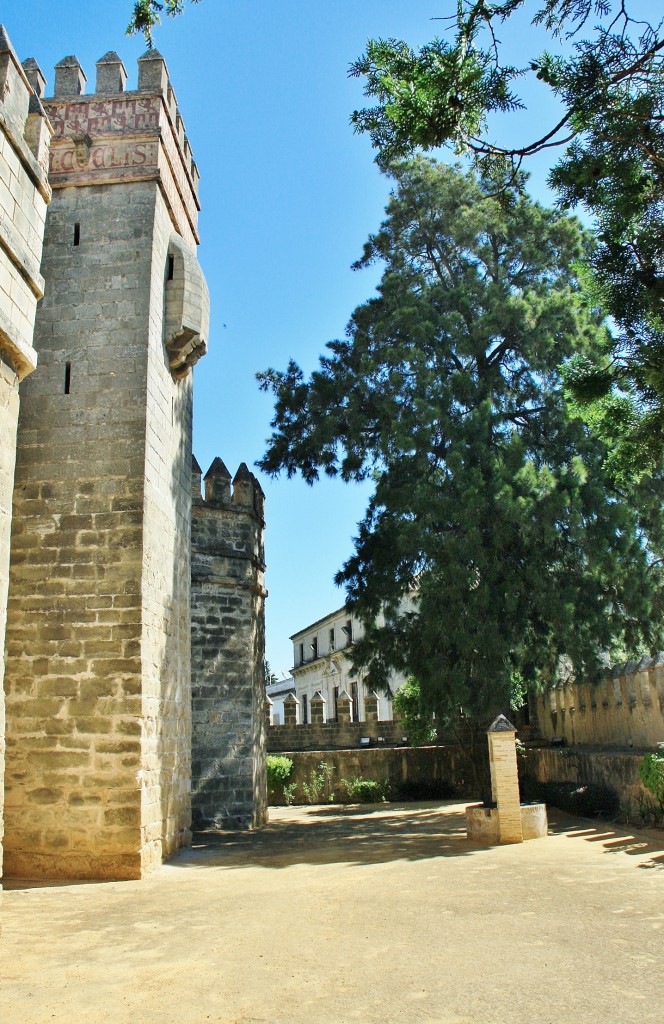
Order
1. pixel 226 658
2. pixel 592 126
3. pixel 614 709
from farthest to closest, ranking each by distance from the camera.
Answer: pixel 614 709 < pixel 226 658 < pixel 592 126

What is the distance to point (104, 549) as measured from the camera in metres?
8.09

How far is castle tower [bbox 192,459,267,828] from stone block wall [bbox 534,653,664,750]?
18.1ft

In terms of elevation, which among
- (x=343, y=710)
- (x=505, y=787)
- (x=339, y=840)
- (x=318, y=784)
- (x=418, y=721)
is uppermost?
(x=343, y=710)

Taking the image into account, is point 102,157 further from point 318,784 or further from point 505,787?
point 318,784

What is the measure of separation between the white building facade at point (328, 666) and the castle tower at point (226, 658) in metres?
20.3

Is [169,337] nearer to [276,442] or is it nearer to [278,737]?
[276,442]

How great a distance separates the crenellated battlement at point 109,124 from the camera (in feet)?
29.9

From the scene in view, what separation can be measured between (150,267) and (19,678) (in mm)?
4487

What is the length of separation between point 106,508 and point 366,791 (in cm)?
1061

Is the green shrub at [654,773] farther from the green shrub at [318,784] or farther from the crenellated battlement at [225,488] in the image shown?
the green shrub at [318,784]

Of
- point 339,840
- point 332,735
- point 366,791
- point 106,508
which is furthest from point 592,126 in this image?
point 332,735

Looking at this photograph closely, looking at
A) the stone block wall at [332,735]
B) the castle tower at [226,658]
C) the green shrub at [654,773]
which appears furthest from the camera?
the stone block wall at [332,735]

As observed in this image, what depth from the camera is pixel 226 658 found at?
39.2ft

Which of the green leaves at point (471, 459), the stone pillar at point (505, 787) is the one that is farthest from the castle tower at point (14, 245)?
the green leaves at point (471, 459)
